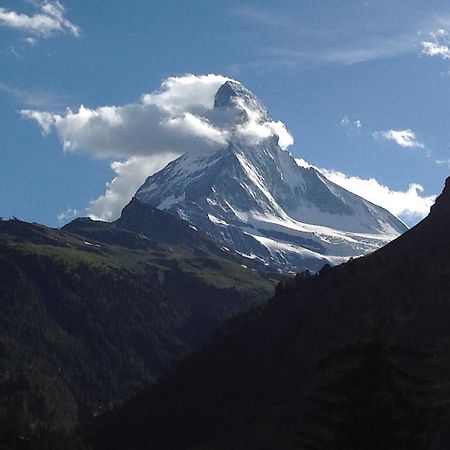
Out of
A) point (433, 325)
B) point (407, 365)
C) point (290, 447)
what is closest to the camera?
point (290, 447)

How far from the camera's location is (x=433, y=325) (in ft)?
646

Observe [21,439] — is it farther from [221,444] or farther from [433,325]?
[433,325]

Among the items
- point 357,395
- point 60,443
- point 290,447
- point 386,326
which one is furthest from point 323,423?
point 60,443

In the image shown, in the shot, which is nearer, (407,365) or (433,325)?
(407,365)

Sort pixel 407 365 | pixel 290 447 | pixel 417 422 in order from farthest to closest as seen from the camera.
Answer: pixel 407 365, pixel 290 447, pixel 417 422

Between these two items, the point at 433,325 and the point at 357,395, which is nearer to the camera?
the point at 357,395

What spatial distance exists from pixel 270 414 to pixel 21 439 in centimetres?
5337

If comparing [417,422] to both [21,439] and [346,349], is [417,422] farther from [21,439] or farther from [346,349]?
[21,439]

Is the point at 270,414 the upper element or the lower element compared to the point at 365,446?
lower

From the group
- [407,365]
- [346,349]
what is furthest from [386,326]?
[407,365]

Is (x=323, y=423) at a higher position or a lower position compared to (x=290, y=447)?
higher

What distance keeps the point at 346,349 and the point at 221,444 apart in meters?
162

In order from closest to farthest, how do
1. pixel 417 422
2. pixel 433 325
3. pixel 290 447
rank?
pixel 417 422, pixel 290 447, pixel 433 325

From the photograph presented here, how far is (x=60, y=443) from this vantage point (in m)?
176
